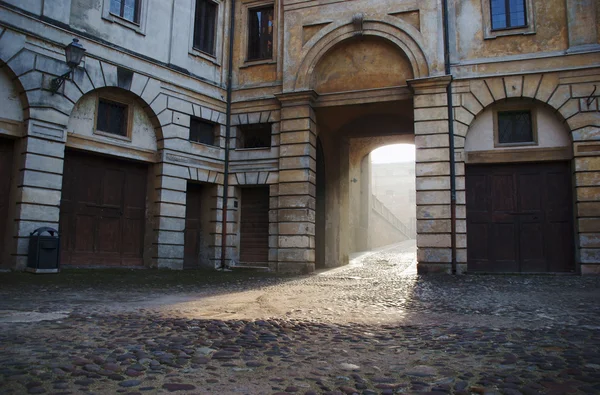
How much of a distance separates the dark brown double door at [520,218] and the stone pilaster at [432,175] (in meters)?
0.84

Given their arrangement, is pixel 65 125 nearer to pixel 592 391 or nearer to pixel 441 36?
pixel 441 36

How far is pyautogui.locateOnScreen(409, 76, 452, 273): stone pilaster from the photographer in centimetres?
1183

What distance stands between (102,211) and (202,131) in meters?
4.16

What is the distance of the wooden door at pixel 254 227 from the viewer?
46.6 ft

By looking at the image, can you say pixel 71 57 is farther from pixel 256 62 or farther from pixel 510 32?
pixel 510 32

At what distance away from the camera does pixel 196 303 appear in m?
6.12

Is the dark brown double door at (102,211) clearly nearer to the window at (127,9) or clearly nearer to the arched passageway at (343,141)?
the window at (127,9)

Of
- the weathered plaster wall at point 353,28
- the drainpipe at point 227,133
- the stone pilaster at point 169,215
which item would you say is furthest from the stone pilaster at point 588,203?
the stone pilaster at point 169,215

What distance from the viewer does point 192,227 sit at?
46.8 ft

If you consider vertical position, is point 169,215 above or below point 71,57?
below

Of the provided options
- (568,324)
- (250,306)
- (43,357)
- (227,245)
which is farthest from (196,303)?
(227,245)

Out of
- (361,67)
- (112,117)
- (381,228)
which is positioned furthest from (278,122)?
(381,228)

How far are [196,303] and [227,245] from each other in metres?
8.02

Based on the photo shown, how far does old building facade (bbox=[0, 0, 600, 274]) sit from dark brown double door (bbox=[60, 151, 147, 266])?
0.04 meters
